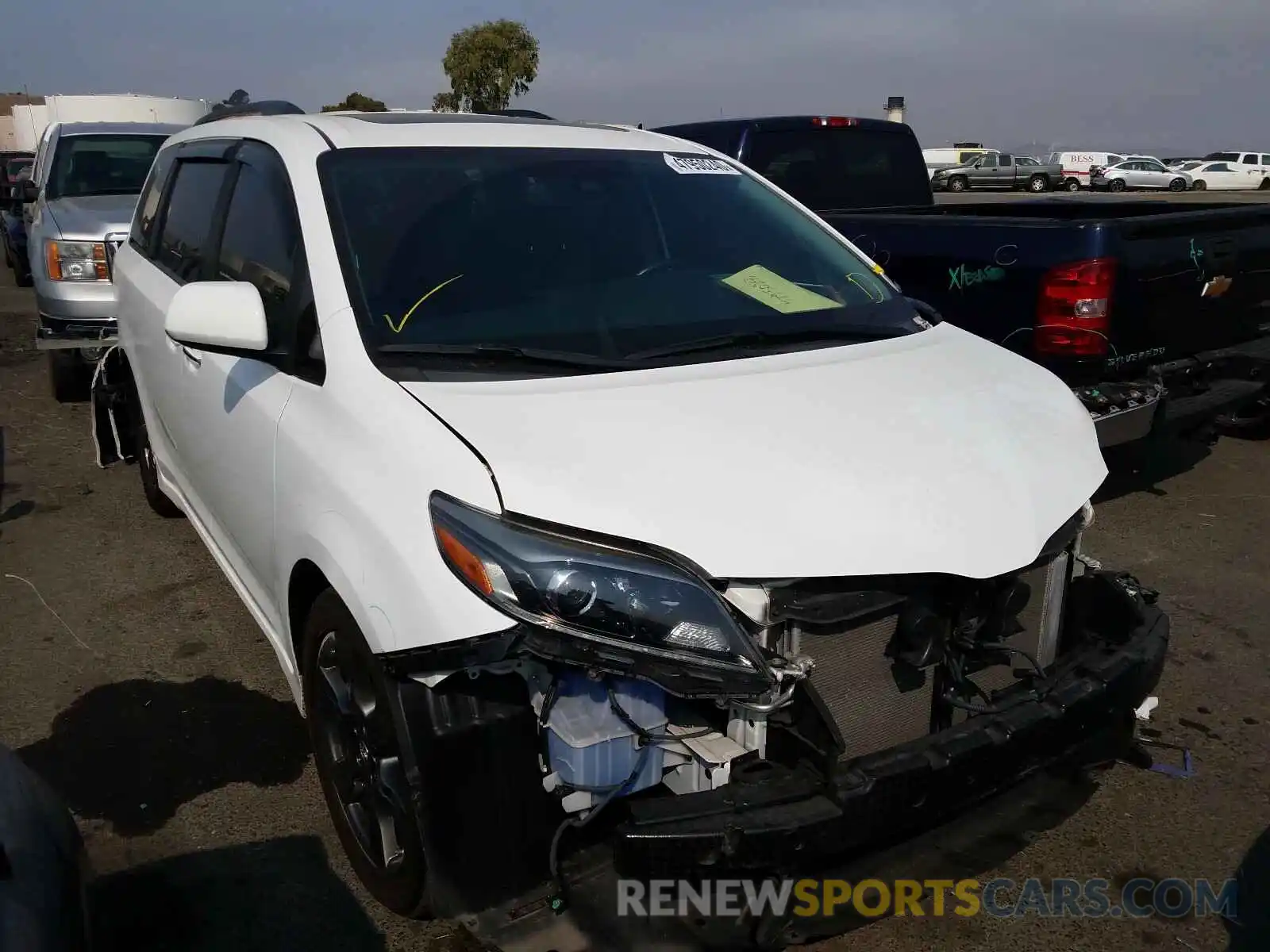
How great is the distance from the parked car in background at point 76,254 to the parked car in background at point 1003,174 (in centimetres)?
4026

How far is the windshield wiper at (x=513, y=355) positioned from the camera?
251 centimetres

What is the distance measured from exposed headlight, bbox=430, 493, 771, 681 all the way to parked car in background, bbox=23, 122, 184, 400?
547cm

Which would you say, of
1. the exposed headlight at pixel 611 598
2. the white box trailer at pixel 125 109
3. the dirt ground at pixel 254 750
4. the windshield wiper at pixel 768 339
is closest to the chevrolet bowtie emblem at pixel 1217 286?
the dirt ground at pixel 254 750

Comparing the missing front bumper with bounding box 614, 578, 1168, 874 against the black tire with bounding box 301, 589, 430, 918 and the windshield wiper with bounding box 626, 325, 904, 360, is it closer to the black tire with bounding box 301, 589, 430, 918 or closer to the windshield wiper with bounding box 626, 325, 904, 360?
the black tire with bounding box 301, 589, 430, 918

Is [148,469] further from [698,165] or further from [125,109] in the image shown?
[125,109]

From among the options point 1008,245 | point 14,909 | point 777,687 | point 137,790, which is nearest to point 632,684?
point 777,687

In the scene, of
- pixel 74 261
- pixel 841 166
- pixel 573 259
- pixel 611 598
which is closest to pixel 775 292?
pixel 573 259

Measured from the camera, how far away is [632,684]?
209cm

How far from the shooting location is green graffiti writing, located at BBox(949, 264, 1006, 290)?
4.74m

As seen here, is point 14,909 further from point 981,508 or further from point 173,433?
point 173,433

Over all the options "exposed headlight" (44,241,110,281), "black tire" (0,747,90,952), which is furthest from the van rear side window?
"black tire" (0,747,90,952)

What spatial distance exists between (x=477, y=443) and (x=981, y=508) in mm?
1061

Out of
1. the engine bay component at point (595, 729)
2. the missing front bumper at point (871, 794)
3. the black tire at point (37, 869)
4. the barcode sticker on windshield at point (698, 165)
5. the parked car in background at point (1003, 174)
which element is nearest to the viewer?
the black tire at point (37, 869)

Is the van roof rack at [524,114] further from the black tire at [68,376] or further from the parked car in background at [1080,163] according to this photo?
the parked car in background at [1080,163]
